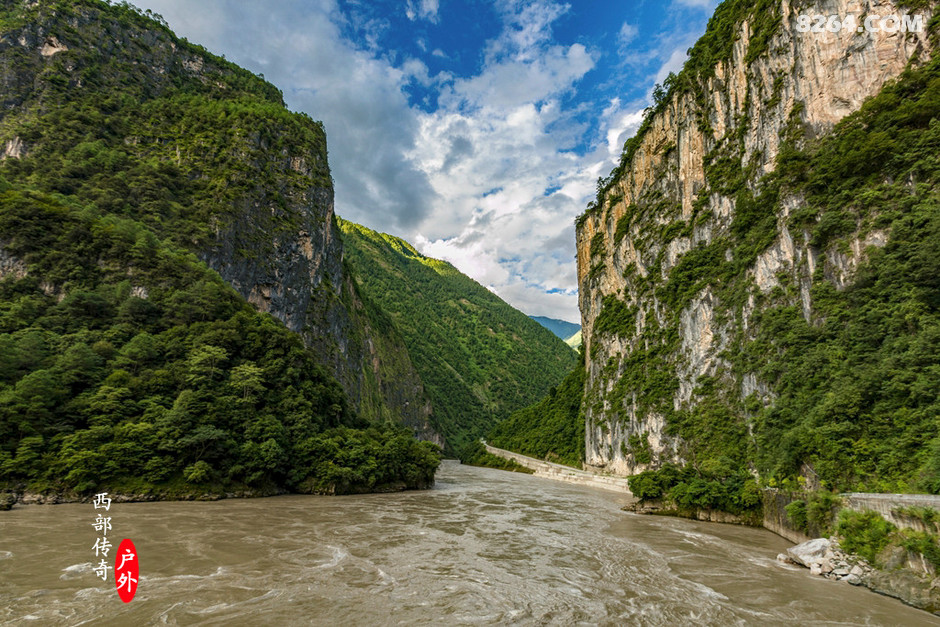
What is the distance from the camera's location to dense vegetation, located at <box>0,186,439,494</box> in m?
25.7

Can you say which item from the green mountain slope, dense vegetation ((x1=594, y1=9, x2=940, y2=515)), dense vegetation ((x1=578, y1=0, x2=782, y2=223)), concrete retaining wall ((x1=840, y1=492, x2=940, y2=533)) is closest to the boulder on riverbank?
concrete retaining wall ((x1=840, y1=492, x2=940, y2=533))

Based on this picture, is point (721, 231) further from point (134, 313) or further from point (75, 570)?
point (134, 313)

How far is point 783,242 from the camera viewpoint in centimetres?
3609

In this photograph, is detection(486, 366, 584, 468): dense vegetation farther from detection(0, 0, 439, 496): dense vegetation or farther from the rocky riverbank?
the rocky riverbank

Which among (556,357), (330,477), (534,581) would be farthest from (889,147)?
(556,357)

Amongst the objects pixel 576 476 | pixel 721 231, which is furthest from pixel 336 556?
pixel 721 231

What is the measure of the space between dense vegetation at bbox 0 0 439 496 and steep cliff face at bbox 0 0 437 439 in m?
0.31

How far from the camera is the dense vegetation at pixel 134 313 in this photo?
87.8ft

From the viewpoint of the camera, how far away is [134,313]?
113 ft

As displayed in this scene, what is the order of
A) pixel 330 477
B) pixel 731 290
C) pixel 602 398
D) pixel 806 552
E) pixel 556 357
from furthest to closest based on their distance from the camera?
pixel 556 357, pixel 602 398, pixel 731 290, pixel 330 477, pixel 806 552

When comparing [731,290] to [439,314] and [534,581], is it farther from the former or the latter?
[439,314]

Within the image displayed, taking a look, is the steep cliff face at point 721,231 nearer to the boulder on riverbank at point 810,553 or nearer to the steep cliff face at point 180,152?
the boulder on riverbank at point 810,553

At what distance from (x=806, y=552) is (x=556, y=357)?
178 m

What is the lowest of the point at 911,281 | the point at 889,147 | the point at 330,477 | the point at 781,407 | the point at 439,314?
the point at 330,477
